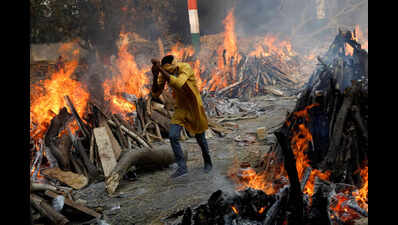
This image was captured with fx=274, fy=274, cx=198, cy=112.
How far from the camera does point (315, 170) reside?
3822 millimetres

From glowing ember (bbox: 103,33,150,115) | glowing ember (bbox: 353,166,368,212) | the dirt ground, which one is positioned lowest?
the dirt ground

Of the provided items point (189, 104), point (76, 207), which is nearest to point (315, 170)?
point (189, 104)

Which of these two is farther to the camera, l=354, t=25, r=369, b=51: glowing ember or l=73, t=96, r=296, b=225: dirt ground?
l=354, t=25, r=369, b=51: glowing ember

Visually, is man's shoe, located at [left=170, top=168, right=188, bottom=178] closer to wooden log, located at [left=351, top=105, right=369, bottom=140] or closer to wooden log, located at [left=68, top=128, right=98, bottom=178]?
wooden log, located at [left=68, top=128, right=98, bottom=178]

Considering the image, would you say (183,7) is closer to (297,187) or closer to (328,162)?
(328,162)

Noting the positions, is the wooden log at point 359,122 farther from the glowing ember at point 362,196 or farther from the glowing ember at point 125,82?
the glowing ember at point 125,82

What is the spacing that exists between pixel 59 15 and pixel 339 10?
22.0 metres

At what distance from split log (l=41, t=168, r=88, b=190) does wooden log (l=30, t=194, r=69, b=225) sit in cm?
132

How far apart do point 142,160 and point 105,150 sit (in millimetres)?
811

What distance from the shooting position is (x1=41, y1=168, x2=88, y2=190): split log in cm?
489

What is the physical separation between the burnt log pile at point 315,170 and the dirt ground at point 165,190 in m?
0.43

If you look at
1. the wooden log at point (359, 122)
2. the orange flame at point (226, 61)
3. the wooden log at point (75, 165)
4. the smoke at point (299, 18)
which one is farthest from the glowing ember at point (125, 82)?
the smoke at point (299, 18)

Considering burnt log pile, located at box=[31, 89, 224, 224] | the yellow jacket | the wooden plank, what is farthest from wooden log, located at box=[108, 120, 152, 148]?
the yellow jacket
